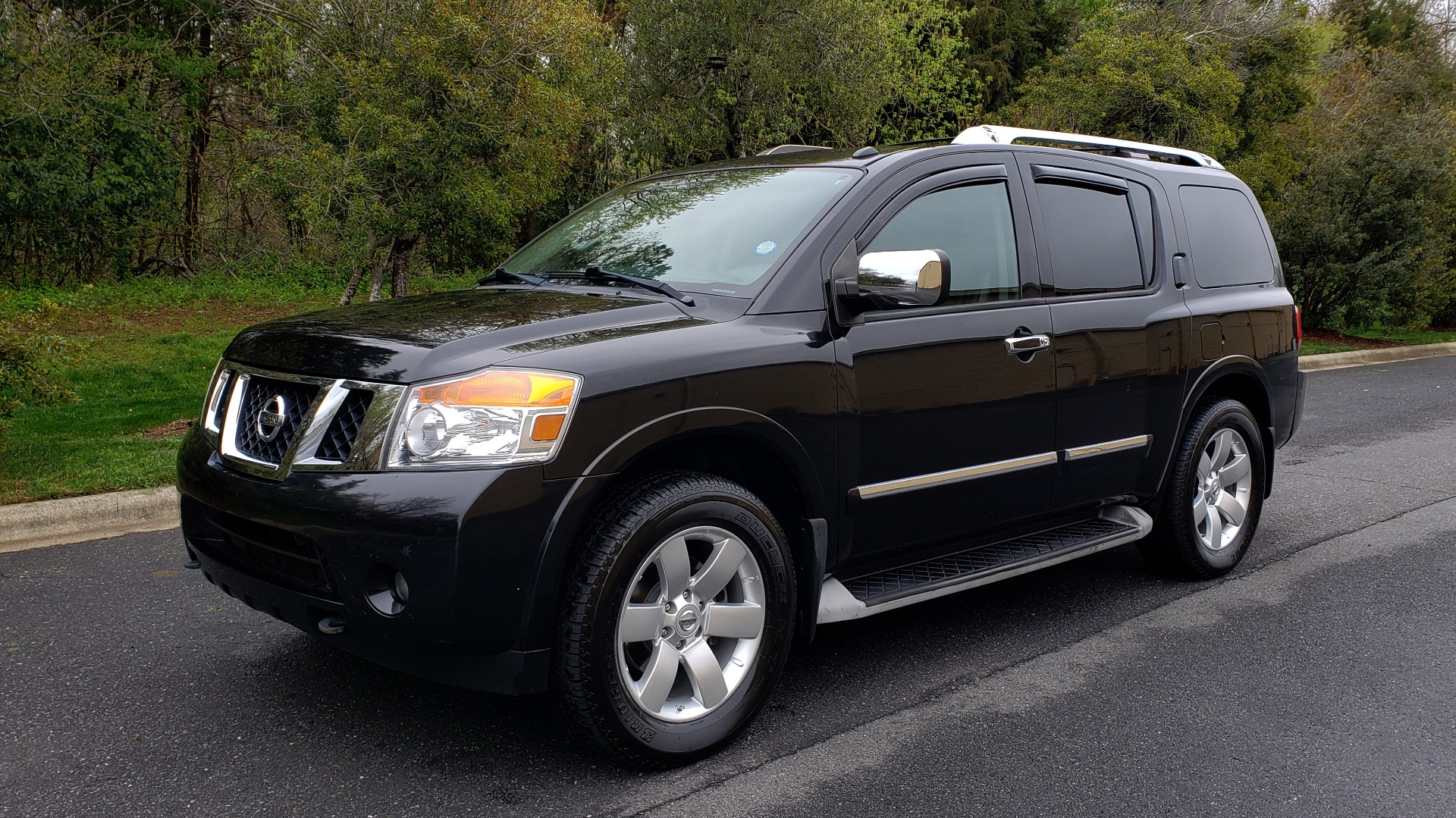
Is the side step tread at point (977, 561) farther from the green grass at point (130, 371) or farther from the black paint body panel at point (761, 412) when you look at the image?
the green grass at point (130, 371)

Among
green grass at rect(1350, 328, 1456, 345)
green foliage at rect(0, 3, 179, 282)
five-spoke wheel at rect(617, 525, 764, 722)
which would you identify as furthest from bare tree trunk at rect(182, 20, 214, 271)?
green grass at rect(1350, 328, 1456, 345)

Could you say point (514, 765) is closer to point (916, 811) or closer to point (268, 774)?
point (268, 774)

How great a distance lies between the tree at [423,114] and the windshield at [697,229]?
18.4 feet

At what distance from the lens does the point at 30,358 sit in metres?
6.23

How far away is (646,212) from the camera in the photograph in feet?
14.5

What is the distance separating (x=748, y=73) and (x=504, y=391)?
13426mm

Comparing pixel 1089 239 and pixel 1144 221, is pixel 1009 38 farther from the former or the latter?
pixel 1089 239

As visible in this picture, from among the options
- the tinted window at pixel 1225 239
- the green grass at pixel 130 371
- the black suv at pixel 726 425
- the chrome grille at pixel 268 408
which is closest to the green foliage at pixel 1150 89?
the green grass at pixel 130 371

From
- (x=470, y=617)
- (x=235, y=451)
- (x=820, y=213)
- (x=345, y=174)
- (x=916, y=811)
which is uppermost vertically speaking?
(x=345, y=174)

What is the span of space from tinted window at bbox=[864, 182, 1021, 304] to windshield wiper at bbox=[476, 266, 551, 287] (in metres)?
1.31

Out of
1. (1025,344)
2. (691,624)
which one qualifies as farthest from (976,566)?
(691,624)

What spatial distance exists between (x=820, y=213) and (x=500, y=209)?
7.02 metres

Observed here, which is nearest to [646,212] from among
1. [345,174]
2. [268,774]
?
[268,774]

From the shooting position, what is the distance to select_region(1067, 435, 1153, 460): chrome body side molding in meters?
4.37
